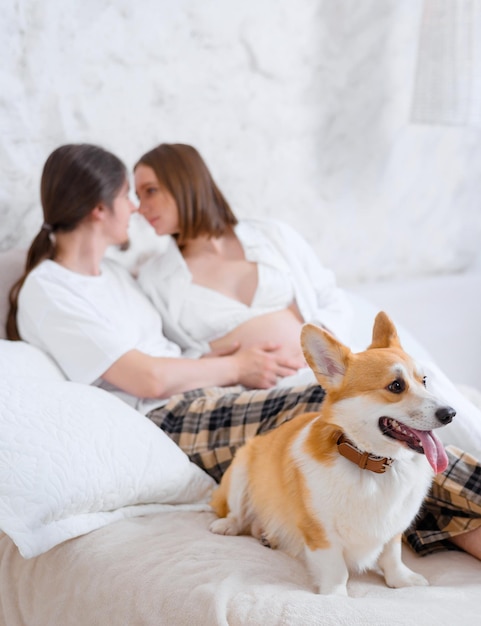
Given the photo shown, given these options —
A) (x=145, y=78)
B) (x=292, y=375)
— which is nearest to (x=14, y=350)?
(x=292, y=375)

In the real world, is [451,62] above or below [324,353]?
above

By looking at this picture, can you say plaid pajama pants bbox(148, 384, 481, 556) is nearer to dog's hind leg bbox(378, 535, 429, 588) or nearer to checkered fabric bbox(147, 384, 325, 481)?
checkered fabric bbox(147, 384, 325, 481)

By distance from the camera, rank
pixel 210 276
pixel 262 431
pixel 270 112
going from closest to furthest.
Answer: pixel 262 431 → pixel 210 276 → pixel 270 112

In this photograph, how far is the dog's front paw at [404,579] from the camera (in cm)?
128

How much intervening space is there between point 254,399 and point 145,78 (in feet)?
3.99

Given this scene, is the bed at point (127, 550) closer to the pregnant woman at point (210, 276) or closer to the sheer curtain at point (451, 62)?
the pregnant woman at point (210, 276)

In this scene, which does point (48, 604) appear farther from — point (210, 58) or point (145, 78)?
point (210, 58)

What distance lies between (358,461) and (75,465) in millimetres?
541

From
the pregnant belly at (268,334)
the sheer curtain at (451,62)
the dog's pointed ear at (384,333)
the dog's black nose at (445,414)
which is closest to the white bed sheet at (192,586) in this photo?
the dog's black nose at (445,414)

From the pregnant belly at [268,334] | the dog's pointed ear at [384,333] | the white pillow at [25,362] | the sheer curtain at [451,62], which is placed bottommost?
the pregnant belly at [268,334]

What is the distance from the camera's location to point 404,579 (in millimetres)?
1278

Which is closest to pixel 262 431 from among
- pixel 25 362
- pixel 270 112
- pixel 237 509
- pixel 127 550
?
pixel 237 509

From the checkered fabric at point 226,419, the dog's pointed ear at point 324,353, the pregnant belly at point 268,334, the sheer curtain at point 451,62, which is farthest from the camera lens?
the sheer curtain at point 451,62

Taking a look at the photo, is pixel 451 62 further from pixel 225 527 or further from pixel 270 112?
pixel 225 527
